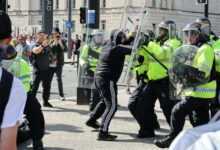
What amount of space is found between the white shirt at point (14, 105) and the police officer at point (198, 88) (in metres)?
3.29

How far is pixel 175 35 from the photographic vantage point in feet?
23.1

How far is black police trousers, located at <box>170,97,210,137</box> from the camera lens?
5.66 m

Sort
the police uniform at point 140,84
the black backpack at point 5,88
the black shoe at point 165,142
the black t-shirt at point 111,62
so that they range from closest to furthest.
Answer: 1. the black backpack at point 5,88
2. the black shoe at point 165,142
3. the black t-shirt at point 111,62
4. the police uniform at point 140,84

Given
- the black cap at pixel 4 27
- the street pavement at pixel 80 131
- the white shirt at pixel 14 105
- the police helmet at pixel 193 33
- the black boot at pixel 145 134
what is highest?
the black cap at pixel 4 27

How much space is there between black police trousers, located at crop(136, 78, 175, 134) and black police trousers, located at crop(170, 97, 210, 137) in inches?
32.1

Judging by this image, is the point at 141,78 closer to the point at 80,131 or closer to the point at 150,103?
the point at 150,103

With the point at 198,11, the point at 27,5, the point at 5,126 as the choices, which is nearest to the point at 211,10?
the point at 198,11

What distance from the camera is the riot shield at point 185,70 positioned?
17.6 feet

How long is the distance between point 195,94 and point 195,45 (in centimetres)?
62

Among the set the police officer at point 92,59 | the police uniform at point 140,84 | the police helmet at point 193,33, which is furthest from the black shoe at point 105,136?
the police officer at point 92,59

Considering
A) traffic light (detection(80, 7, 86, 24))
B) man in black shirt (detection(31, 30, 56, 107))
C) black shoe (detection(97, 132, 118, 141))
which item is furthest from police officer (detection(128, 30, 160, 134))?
traffic light (detection(80, 7, 86, 24))

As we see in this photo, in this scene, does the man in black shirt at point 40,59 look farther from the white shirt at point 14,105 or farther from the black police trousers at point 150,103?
the white shirt at point 14,105

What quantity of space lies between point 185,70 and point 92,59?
13.8 ft

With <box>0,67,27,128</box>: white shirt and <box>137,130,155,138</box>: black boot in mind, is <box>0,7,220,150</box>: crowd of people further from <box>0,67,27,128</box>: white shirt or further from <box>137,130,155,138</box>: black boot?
<box>0,67,27,128</box>: white shirt
